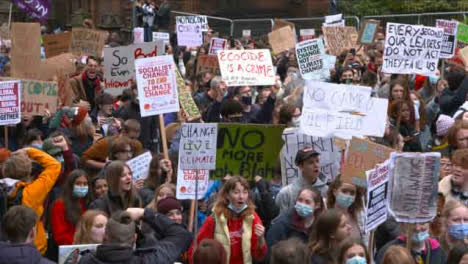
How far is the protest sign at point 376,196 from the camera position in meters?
7.63

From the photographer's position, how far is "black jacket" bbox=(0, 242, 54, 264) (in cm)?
677

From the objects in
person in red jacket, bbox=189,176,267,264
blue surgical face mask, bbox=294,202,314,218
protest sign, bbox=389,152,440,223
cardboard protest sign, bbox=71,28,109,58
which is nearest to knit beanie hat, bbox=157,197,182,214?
person in red jacket, bbox=189,176,267,264

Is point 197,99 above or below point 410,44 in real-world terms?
below

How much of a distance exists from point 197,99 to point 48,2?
3948mm

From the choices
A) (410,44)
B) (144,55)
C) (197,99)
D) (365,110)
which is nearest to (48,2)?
(197,99)

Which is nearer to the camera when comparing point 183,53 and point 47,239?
point 47,239

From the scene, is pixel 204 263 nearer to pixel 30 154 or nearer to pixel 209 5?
pixel 30 154

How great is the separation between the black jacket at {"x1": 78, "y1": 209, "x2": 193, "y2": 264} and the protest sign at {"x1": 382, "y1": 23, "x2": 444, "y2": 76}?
19.9ft

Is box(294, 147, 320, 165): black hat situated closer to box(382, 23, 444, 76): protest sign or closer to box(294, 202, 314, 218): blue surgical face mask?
box(294, 202, 314, 218): blue surgical face mask

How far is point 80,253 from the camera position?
6.99 m

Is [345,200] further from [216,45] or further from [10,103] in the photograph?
[216,45]

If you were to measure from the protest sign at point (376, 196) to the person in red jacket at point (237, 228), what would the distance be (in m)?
0.98

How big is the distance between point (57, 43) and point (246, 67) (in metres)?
4.43

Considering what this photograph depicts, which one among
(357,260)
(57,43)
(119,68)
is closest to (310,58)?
(119,68)
